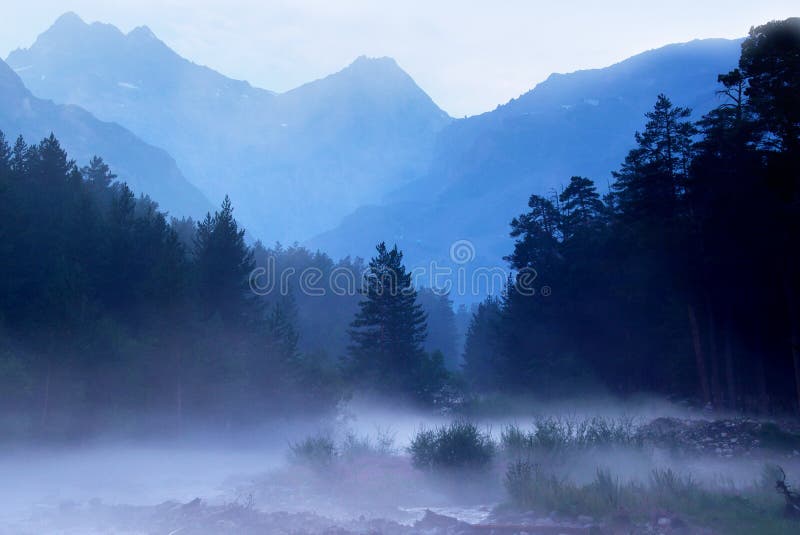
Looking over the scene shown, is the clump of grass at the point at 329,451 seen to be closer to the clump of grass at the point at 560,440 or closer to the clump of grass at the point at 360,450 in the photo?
the clump of grass at the point at 360,450

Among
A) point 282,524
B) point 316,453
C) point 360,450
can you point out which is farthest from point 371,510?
point 360,450

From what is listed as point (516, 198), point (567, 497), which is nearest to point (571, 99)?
point (516, 198)

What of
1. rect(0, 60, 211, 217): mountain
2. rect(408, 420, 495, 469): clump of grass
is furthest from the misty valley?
rect(0, 60, 211, 217): mountain

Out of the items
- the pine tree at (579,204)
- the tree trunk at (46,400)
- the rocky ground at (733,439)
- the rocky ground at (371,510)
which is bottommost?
the rocky ground at (371,510)

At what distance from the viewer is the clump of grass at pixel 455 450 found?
19953 millimetres

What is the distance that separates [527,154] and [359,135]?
4359cm

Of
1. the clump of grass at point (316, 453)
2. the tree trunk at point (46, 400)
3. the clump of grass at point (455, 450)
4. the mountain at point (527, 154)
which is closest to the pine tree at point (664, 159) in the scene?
the clump of grass at point (455, 450)

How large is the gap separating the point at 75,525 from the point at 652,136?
93.0ft

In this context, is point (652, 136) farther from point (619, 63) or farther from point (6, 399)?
point (619, 63)

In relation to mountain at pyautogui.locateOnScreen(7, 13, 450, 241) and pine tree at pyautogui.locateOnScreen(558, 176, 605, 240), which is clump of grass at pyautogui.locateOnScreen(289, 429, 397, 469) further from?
mountain at pyautogui.locateOnScreen(7, 13, 450, 241)

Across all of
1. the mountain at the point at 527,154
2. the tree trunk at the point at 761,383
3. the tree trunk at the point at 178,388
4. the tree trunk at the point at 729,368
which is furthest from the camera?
the mountain at the point at 527,154

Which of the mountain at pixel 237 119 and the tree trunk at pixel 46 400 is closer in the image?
the tree trunk at pixel 46 400

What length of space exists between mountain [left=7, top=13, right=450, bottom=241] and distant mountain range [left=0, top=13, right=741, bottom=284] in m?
0.36

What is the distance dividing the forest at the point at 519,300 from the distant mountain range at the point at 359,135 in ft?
244
